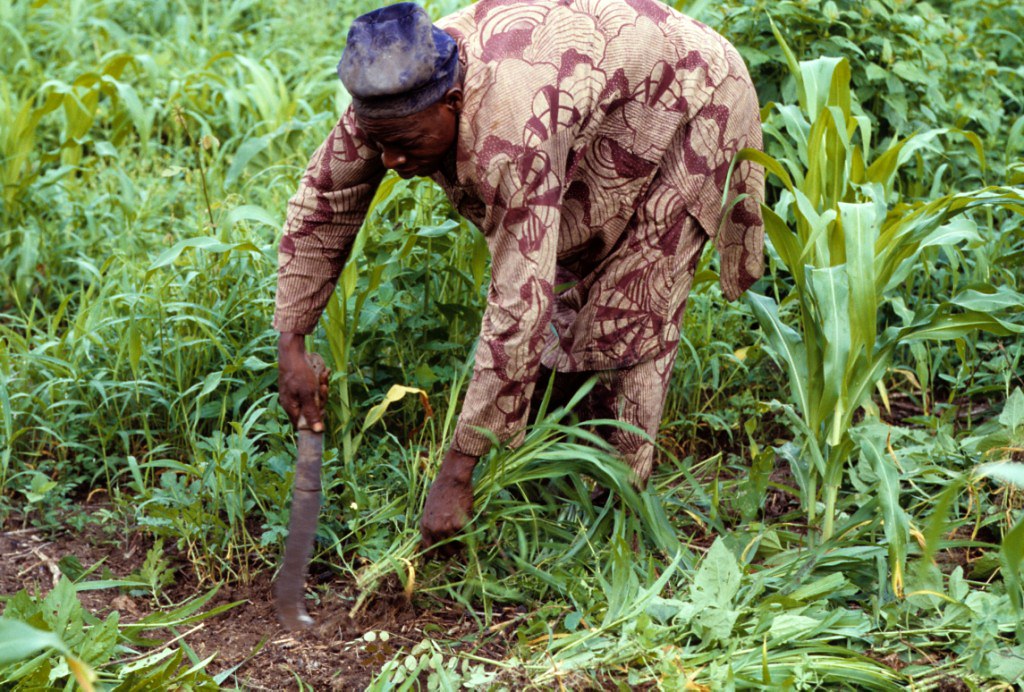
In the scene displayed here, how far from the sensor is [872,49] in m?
3.81

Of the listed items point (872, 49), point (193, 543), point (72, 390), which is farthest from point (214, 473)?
point (872, 49)

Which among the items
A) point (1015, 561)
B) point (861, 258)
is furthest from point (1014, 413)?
point (1015, 561)

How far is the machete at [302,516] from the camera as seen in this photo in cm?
231

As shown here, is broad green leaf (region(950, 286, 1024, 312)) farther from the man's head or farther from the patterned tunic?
the man's head

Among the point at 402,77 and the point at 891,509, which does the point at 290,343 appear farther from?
the point at 891,509

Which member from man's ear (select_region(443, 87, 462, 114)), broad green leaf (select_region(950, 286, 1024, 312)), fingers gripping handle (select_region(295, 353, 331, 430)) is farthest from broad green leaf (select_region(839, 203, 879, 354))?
fingers gripping handle (select_region(295, 353, 331, 430))

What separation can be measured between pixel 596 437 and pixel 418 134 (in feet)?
2.62

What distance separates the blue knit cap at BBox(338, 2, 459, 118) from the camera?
1.90 metres

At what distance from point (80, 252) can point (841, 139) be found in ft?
7.69

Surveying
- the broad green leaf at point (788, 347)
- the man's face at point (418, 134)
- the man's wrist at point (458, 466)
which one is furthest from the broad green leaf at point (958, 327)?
the man's face at point (418, 134)

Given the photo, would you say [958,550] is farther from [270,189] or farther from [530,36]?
[270,189]

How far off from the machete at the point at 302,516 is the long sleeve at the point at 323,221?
0.17 metres

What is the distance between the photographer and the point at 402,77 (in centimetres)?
190

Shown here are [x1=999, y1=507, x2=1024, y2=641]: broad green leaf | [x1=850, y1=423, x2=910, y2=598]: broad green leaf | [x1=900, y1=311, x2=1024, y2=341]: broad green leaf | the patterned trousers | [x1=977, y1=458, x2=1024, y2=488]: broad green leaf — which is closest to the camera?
[x1=977, y1=458, x2=1024, y2=488]: broad green leaf
